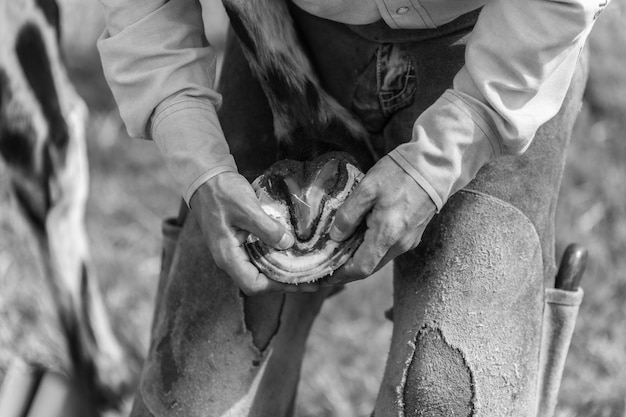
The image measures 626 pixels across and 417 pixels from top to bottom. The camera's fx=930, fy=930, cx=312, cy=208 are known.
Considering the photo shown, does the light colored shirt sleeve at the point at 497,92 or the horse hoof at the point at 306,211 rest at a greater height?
the light colored shirt sleeve at the point at 497,92

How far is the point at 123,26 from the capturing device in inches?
51.5

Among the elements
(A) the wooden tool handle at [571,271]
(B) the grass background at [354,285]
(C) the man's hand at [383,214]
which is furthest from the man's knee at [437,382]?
(B) the grass background at [354,285]

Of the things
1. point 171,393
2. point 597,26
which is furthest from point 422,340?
point 597,26

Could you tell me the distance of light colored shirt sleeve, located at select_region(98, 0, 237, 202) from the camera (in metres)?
1.24

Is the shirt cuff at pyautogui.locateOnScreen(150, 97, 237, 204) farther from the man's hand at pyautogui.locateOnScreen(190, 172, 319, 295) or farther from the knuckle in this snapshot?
the knuckle

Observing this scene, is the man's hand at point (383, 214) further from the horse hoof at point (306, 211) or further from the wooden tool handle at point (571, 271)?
the wooden tool handle at point (571, 271)

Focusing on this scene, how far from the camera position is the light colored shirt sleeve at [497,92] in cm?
110

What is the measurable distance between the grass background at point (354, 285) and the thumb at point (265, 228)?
3.23 feet

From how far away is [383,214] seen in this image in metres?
1.14

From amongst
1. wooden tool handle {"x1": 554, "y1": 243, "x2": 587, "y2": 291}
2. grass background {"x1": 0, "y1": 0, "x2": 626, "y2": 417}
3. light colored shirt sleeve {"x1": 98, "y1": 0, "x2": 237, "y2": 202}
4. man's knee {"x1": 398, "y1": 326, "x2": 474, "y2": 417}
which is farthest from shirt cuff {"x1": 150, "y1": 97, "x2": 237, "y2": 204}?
grass background {"x1": 0, "y1": 0, "x2": 626, "y2": 417}

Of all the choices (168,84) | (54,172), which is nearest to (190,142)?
(168,84)

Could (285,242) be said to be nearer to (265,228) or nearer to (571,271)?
(265,228)

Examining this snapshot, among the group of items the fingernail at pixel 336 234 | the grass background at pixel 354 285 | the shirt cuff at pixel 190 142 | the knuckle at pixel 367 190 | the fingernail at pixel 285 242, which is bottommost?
the grass background at pixel 354 285

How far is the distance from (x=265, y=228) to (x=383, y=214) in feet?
0.49
